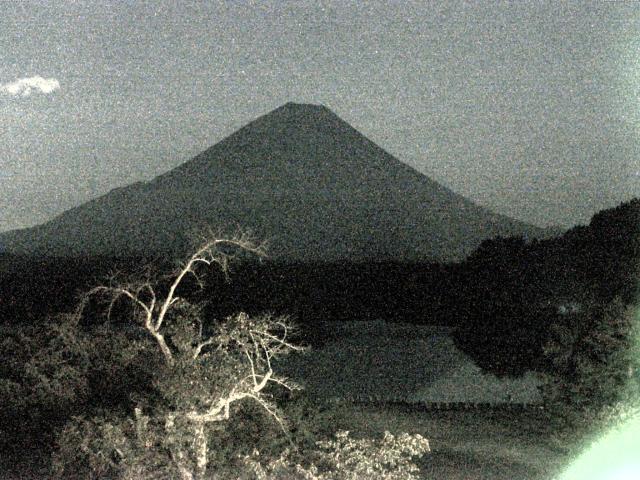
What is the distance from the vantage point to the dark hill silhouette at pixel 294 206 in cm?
7650

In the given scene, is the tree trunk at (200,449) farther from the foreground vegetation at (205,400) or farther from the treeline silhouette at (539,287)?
the treeline silhouette at (539,287)

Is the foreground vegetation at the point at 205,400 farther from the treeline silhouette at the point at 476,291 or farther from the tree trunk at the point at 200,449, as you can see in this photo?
the treeline silhouette at the point at 476,291

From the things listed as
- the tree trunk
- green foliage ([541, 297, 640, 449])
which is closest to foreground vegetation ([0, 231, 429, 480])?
the tree trunk

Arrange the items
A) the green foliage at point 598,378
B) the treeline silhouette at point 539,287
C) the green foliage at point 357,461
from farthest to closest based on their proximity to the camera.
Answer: the treeline silhouette at point 539,287, the green foliage at point 598,378, the green foliage at point 357,461

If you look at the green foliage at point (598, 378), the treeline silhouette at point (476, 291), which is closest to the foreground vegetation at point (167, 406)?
the green foliage at point (598, 378)

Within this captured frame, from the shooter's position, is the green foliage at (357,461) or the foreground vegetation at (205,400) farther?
the foreground vegetation at (205,400)

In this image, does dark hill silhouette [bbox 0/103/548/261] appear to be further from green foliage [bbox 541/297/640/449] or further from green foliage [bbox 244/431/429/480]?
green foliage [bbox 244/431/429/480]

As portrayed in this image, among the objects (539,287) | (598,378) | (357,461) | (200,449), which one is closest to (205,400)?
(200,449)

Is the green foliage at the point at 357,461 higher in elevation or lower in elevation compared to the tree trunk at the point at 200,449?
lower

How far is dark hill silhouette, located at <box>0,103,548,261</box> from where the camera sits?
76.5 meters

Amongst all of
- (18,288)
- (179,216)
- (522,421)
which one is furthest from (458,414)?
(179,216)

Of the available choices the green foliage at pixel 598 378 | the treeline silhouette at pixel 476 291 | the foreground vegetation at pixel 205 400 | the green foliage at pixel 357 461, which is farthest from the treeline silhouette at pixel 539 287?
the green foliage at pixel 357 461

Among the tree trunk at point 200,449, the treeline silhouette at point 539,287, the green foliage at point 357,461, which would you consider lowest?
the treeline silhouette at point 539,287

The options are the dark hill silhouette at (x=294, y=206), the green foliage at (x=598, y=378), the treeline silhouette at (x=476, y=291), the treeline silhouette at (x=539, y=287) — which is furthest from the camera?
the dark hill silhouette at (x=294, y=206)
